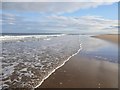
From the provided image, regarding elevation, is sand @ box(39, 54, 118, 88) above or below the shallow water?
below

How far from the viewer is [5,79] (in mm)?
6898

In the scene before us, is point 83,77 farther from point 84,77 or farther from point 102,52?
point 102,52

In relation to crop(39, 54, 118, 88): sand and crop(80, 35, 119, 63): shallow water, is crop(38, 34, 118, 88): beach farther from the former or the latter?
crop(80, 35, 119, 63): shallow water

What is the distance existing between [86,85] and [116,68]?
305 cm

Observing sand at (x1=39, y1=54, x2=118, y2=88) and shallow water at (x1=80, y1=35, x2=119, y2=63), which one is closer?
sand at (x1=39, y1=54, x2=118, y2=88)

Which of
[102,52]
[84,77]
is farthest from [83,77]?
[102,52]

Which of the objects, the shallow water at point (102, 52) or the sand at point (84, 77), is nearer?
the sand at point (84, 77)

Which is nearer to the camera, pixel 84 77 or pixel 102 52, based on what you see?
pixel 84 77

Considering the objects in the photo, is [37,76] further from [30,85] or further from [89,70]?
[89,70]

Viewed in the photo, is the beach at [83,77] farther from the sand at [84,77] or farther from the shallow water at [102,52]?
the shallow water at [102,52]

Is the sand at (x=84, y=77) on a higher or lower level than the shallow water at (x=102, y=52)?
lower

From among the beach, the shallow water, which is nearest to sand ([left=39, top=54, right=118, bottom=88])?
the beach

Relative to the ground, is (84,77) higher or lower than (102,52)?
lower

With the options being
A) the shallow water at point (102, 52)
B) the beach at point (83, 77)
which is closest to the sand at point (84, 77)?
the beach at point (83, 77)
